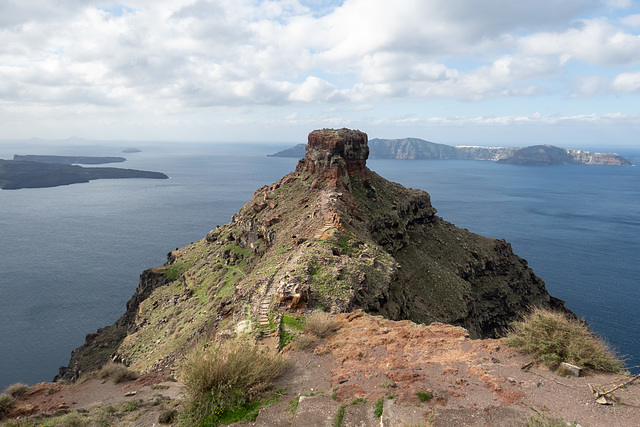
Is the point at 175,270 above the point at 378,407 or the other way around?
the other way around

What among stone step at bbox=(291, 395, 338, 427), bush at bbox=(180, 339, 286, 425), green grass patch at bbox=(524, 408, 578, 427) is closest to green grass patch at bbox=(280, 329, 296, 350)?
bush at bbox=(180, 339, 286, 425)

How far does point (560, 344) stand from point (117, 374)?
22479mm

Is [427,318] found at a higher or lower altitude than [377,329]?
lower

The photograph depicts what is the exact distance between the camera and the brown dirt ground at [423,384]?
11781 mm

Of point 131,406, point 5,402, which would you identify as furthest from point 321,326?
point 5,402

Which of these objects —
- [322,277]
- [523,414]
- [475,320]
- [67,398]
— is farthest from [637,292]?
[67,398]

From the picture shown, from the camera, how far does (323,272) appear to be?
28531 mm

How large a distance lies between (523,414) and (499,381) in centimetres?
199

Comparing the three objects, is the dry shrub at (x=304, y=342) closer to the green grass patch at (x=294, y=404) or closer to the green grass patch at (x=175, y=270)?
the green grass patch at (x=294, y=404)

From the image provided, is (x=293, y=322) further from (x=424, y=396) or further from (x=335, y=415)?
(x=424, y=396)

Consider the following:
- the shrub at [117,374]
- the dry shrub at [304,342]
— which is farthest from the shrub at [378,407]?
the shrub at [117,374]

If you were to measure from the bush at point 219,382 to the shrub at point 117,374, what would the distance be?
9142mm

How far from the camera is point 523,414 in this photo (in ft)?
38.4

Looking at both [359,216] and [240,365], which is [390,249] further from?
[240,365]
